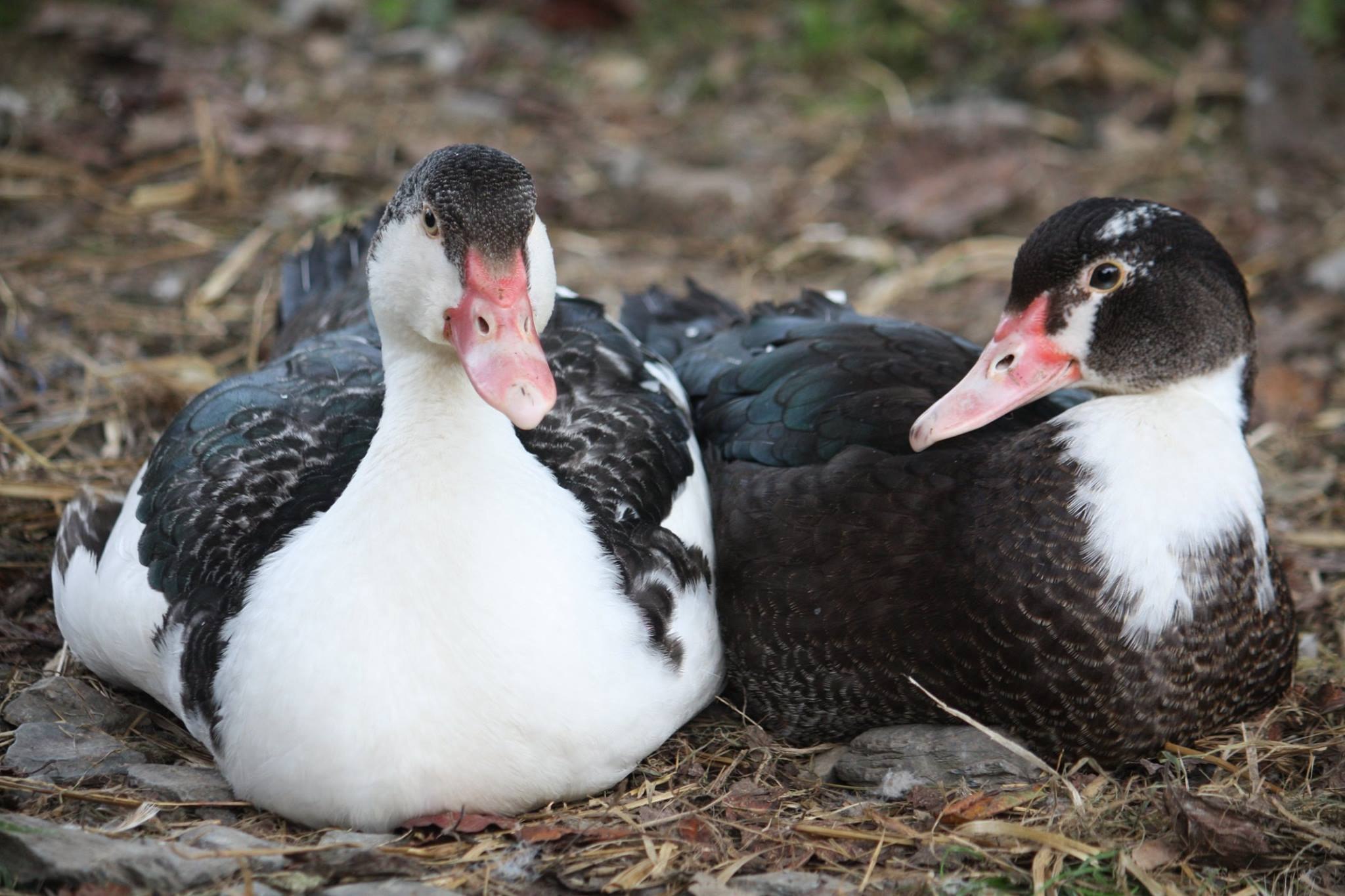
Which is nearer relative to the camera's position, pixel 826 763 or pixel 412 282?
pixel 412 282

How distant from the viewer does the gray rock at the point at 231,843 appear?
289 cm

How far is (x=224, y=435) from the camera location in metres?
3.61

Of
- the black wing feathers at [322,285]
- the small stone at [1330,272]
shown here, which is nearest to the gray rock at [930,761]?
the black wing feathers at [322,285]

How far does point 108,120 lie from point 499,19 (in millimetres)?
2713

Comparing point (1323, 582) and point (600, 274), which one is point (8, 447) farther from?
point (1323, 582)

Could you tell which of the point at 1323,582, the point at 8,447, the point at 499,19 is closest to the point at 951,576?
the point at 1323,582

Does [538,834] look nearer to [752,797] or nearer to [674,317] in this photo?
[752,797]

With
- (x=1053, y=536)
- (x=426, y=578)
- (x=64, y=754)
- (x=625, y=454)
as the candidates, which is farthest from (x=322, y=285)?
(x=1053, y=536)

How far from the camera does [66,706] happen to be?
11.7 feet

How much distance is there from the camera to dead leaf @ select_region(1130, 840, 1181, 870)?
309cm

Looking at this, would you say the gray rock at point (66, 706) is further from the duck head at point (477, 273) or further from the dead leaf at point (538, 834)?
the duck head at point (477, 273)

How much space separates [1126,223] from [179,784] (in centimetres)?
263

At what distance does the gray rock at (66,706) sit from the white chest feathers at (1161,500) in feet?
8.07

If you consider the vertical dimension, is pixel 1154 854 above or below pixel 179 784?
below
